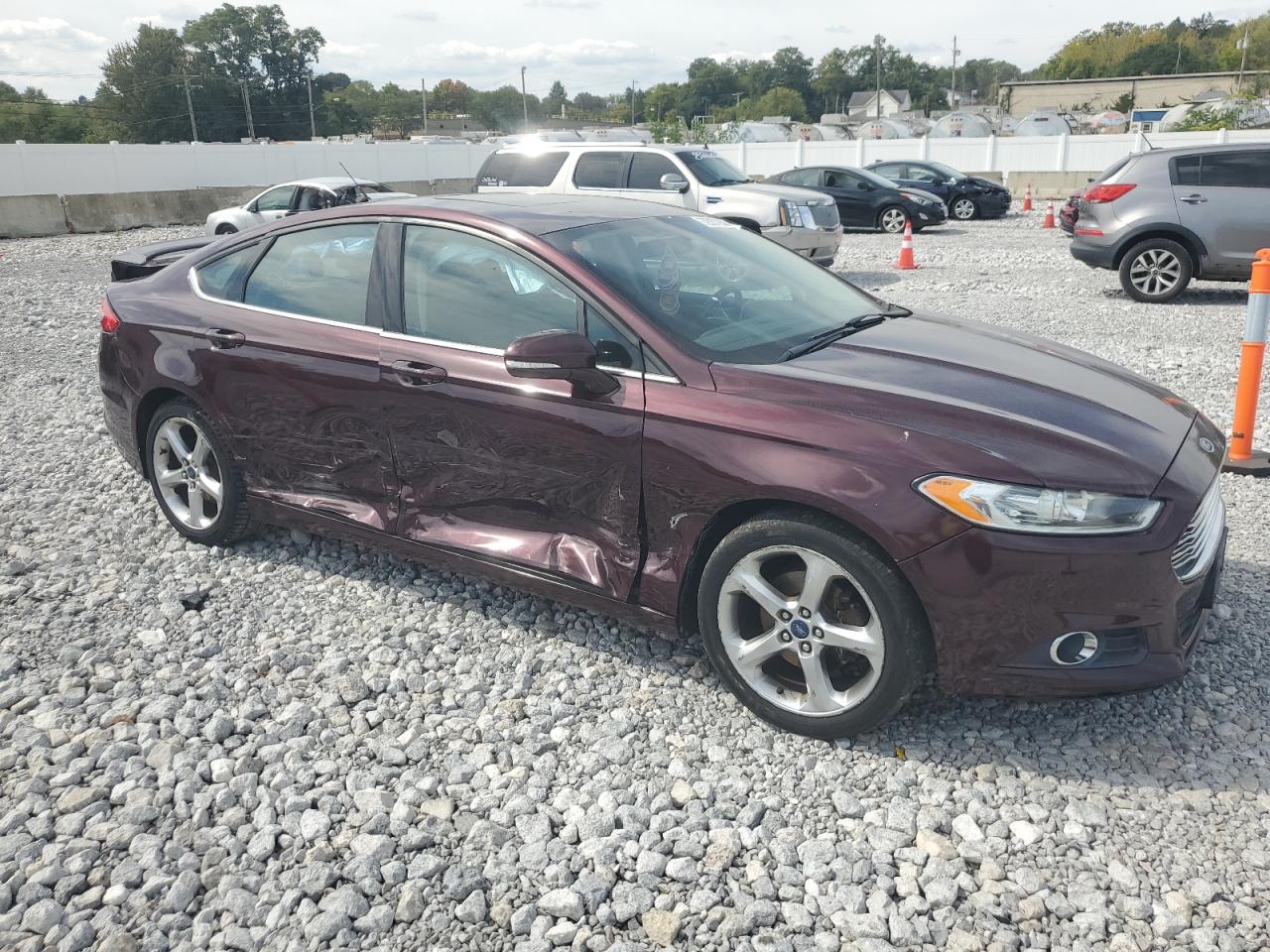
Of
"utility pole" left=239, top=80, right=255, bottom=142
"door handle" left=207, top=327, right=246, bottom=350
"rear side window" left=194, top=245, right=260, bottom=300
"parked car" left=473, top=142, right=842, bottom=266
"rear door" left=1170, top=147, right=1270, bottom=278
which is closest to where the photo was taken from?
"door handle" left=207, top=327, right=246, bottom=350

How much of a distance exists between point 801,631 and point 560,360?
3.74 feet

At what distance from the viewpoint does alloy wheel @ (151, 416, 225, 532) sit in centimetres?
466

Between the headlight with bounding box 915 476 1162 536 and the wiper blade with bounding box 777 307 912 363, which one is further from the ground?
the wiper blade with bounding box 777 307 912 363

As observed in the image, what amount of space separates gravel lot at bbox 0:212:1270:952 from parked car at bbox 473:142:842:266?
879cm

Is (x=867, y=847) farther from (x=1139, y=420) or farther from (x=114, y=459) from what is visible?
(x=114, y=459)

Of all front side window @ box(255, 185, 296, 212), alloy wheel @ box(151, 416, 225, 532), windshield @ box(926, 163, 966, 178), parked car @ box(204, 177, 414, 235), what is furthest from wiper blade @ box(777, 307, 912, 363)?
windshield @ box(926, 163, 966, 178)

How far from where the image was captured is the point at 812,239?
12.8 meters

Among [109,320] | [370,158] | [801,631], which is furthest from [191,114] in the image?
[801,631]

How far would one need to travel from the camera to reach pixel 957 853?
2715mm

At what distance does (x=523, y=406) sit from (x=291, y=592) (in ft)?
5.27

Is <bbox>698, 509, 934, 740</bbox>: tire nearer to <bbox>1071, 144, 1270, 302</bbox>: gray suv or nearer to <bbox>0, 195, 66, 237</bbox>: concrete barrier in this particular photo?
<bbox>1071, 144, 1270, 302</bbox>: gray suv

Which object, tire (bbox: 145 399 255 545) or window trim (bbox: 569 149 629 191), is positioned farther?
window trim (bbox: 569 149 629 191)

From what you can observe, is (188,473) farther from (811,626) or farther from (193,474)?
(811,626)

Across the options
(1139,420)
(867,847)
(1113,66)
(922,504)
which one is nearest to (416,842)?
(867,847)
